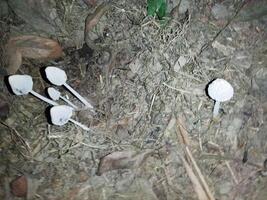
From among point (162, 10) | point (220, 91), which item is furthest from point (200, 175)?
point (162, 10)

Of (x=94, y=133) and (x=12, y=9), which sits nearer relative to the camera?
(x=94, y=133)

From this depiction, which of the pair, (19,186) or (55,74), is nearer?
(55,74)

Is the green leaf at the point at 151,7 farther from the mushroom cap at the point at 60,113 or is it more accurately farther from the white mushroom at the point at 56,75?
the mushroom cap at the point at 60,113

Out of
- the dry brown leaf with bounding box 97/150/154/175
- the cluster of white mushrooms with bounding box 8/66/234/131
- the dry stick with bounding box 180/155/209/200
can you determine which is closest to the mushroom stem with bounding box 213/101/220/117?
the cluster of white mushrooms with bounding box 8/66/234/131

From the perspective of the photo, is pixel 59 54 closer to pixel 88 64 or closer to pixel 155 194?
pixel 88 64

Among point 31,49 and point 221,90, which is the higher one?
point 31,49

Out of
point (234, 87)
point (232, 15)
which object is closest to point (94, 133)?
point (234, 87)

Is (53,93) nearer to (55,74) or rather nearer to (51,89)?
(51,89)

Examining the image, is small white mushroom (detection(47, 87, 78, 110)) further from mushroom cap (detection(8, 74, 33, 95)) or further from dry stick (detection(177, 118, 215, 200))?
dry stick (detection(177, 118, 215, 200))
